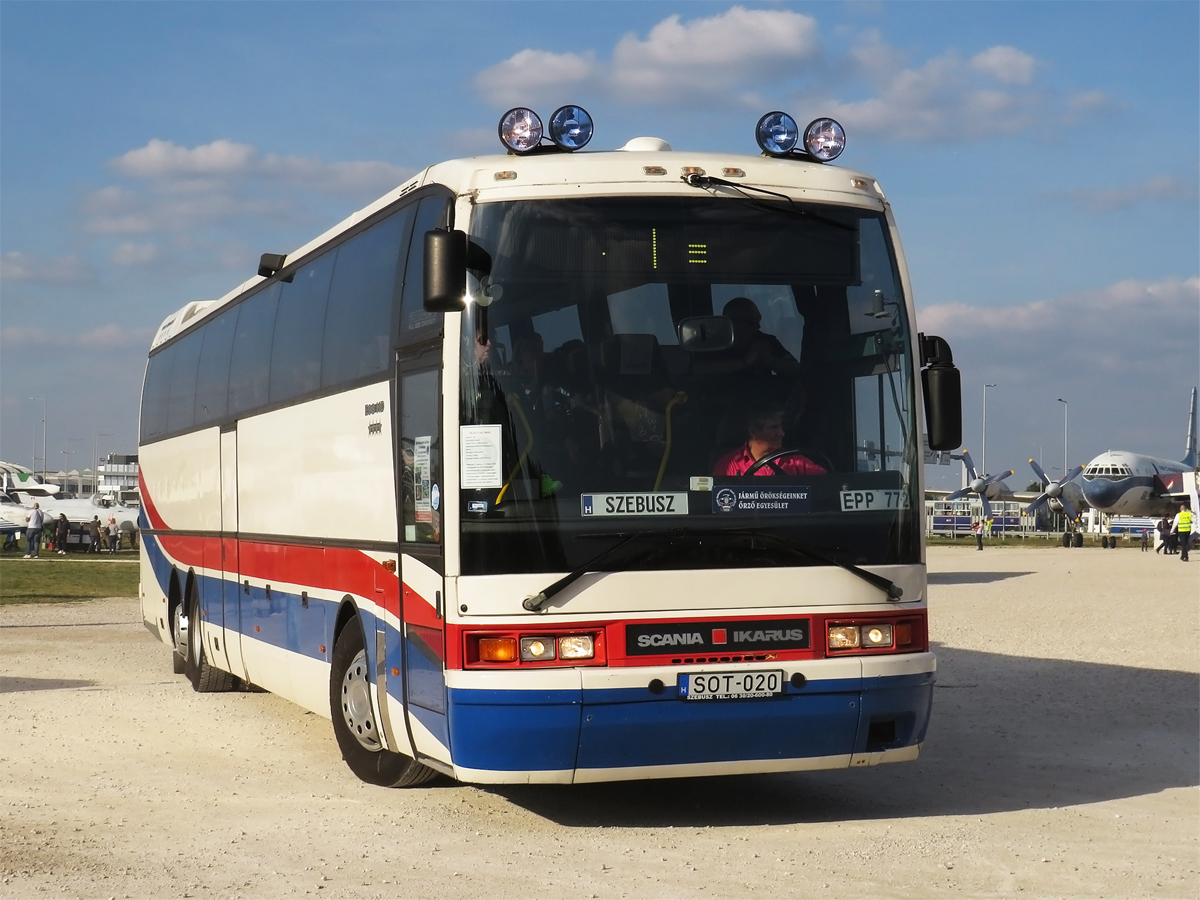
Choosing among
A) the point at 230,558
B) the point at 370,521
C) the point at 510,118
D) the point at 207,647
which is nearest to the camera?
the point at 510,118

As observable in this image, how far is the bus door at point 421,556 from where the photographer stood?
8164 millimetres

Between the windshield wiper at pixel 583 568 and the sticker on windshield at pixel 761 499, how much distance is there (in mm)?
274

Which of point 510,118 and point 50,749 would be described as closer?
point 510,118

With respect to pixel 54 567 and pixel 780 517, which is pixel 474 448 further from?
pixel 54 567

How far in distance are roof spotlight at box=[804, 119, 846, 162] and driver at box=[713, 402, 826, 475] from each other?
175 cm

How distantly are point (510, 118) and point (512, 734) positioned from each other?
10.8 feet

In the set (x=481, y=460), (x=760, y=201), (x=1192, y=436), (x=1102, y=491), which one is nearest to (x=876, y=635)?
(x=481, y=460)

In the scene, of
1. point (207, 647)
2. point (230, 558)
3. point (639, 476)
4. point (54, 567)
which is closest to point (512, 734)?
point (639, 476)

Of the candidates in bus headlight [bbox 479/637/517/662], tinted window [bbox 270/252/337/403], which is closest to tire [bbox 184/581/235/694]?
tinted window [bbox 270/252/337/403]

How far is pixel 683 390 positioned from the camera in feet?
26.7

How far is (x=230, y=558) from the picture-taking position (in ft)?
44.3

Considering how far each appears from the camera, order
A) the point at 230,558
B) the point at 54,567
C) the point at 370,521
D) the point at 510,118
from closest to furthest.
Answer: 1. the point at 510,118
2. the point at 370,521
3. the point at 230,558
4. the point at 54,567

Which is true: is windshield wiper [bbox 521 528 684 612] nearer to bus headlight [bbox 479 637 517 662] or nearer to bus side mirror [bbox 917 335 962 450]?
bus headlight [bbox 479 637 517 662]

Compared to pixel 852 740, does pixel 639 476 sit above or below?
above
